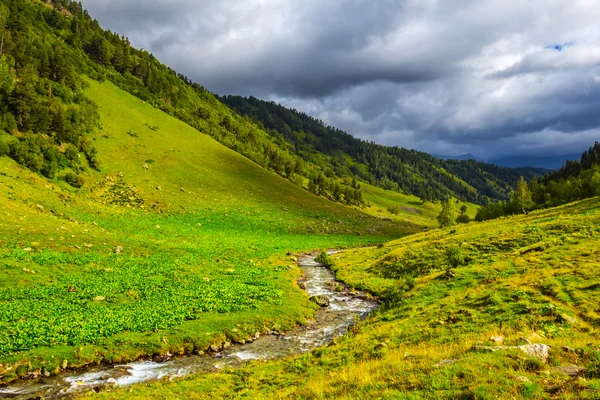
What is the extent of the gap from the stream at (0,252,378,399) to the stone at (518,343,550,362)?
11.4 m

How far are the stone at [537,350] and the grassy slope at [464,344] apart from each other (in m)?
0.23

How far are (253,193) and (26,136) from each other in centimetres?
5366

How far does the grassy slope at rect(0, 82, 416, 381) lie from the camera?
1853 cm

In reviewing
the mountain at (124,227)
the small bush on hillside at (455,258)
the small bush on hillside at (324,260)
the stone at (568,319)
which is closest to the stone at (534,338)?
the stone at (568,319)

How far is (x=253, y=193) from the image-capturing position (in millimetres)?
95875

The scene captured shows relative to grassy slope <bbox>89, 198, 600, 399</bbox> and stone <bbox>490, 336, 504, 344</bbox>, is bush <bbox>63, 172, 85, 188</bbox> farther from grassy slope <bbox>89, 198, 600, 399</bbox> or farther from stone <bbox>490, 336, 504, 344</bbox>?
stone <bbox>490, 336, 504, 344</bbox>

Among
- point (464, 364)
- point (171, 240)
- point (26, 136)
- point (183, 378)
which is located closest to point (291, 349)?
point (183, 378)

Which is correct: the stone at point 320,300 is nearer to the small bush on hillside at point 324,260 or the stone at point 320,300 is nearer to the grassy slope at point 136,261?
the grassy slope at point 136,261

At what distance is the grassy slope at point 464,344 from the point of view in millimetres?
9711

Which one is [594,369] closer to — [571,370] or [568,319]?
[571,370]

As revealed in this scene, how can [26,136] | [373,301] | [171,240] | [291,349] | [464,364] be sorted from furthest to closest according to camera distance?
[26,136] → [171,240] → [373,301] → [291,349] → [464,364]

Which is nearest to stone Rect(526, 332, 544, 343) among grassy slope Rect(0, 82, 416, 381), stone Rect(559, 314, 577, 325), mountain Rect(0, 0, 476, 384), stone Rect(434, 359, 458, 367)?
stone Rect(559, 314, 577, 325)

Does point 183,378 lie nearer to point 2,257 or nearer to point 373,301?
point 373,301

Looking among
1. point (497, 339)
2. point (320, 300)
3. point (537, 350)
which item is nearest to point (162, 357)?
point (320, 300)
